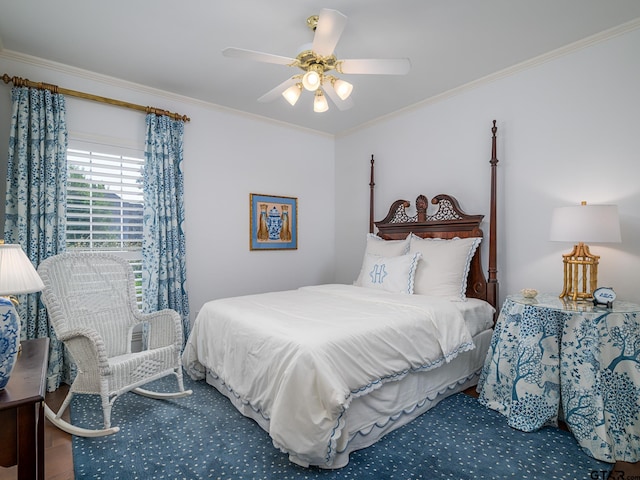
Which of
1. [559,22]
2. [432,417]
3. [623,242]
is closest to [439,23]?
[559,22]

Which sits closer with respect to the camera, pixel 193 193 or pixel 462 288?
pixel 462 288

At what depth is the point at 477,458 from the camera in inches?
73.5

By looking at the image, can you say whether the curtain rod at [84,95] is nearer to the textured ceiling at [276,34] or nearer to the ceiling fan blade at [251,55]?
the textured ceiling at [276,34]

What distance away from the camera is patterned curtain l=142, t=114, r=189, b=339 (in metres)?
3.22

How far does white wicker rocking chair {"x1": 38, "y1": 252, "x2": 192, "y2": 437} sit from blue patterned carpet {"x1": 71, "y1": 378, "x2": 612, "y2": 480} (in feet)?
0.62

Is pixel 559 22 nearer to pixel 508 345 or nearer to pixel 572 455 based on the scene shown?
pixel 508 345

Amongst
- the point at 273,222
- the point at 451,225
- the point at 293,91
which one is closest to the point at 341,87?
the point at 293,91

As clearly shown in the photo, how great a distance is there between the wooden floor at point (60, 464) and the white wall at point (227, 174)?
1.64 metres

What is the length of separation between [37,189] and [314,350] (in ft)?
8.44

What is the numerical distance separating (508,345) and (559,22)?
7.34 ft

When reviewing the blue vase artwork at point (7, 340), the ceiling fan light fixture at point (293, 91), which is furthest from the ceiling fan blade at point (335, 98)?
the blue vase artwork at point (7, 340)

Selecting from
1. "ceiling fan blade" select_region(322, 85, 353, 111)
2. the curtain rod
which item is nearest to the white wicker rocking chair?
the curtain rod

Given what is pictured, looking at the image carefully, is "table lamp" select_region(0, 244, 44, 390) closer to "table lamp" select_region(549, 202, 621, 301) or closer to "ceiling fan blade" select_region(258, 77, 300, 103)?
"ceiling fan blade" select_region(258, 77, 300, 103)

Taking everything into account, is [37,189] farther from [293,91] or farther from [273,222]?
[273,222]
